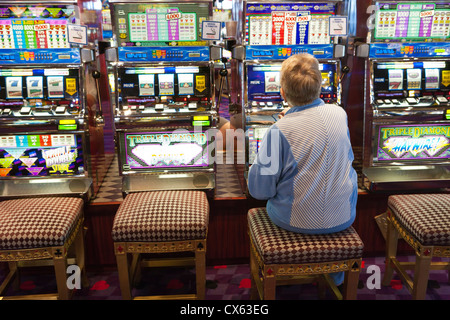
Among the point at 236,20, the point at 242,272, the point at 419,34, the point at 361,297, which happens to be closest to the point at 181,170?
the point at 242,272

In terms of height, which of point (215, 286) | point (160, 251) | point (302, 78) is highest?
point (302, 78)

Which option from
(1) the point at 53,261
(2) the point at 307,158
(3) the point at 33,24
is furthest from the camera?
(3) the point at 33,24

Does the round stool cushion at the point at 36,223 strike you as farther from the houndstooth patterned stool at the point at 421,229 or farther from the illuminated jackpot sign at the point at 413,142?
the illuminated jackpot sign at the point at 413,142

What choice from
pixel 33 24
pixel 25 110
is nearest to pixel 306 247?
pixel 25 110

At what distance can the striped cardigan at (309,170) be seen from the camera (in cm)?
220

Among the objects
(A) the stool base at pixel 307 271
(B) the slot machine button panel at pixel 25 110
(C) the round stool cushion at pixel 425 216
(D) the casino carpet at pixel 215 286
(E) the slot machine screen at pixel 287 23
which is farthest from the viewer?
(E) the slot machine screen at pixel 287 23

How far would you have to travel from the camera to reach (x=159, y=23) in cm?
335

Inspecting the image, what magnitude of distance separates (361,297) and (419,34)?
227cm

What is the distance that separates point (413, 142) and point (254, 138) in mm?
1428

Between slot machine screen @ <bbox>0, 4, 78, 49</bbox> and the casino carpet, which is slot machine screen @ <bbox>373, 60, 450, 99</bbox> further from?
slot machine screen @ <bbox>0, 4, 78, 49</bbox>

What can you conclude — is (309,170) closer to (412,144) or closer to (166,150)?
(166,150)

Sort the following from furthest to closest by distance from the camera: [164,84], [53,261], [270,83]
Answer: [270,83]
[164,84]
[53,261]

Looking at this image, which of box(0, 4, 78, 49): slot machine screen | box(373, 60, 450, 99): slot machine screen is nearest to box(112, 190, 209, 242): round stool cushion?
box(0, 4, 78, 49): slot machine screen

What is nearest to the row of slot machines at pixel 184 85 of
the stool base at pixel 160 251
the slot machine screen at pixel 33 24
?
the slot machine screen at pixel 33 24
